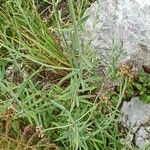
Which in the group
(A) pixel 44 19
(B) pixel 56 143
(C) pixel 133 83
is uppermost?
(A) pixel 44 19

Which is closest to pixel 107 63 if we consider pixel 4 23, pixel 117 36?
pixel 117 36

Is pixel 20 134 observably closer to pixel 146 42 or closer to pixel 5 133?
pixel 5 133

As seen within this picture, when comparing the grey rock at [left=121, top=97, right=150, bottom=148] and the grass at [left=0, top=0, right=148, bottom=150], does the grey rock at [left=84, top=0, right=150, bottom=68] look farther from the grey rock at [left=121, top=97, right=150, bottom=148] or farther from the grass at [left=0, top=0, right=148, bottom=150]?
the grey rock at [left=121, top=97, right=150, bottom=148]

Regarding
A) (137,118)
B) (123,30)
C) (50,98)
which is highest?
(123,30)

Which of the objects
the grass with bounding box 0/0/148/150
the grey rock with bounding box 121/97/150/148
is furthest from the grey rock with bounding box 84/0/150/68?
the grey rock with bounding box 121/97/150/148

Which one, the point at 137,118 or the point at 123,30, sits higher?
the point at 123,30

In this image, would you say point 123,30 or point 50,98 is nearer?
point 50,98
